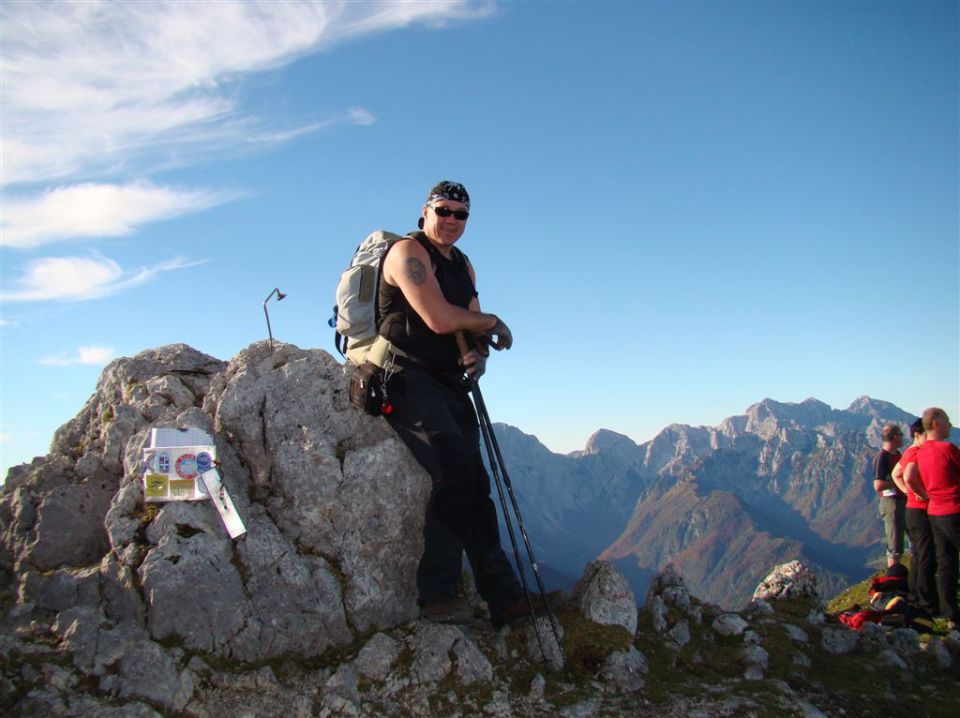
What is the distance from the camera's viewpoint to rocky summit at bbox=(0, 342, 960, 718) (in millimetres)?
6902

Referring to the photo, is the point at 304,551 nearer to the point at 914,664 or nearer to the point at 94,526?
the point at 94,526

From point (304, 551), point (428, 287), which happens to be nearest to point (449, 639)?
point (304, 551)

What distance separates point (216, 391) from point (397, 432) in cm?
276

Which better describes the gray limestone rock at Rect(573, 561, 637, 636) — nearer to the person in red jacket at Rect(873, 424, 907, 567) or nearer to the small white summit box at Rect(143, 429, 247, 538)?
the small white summit box at Rect(143, 429, 247, 538)

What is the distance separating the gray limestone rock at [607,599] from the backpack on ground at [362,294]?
4267mm

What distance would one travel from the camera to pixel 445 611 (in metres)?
8.38

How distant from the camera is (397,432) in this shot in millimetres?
8969

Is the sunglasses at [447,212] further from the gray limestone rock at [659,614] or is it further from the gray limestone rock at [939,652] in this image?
the gray limestone rock at [939,652]

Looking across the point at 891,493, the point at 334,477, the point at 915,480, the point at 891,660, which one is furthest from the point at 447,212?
the point at 891,493

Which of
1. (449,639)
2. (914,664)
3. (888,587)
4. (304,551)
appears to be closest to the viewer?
(449,639)

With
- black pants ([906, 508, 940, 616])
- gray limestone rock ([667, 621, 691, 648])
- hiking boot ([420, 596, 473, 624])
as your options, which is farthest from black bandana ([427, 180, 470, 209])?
black pants ([906, 508, 940, 616])

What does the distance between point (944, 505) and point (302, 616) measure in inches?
409

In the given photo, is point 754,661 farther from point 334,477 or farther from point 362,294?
point 362,294

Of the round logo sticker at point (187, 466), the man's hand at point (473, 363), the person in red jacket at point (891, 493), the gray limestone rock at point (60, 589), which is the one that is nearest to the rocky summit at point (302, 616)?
the gray limestone rock at point (60, 589)
